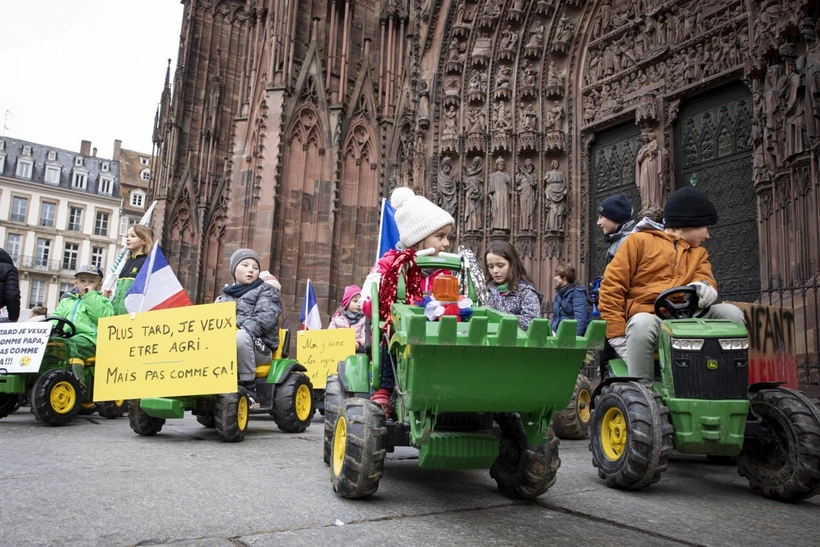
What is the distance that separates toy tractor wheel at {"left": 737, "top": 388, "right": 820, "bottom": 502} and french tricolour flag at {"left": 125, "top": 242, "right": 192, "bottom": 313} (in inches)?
176

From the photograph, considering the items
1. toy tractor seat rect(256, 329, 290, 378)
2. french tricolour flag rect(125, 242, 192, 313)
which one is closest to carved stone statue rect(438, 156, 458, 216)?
toy tractor seat rect(256, 329, 290, 378)

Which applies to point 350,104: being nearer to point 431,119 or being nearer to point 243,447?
point 431,119

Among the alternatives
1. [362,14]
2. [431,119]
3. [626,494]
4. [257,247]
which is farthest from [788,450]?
[362,14]

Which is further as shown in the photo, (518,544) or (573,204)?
(573,204)

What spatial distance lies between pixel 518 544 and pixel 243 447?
3.00m

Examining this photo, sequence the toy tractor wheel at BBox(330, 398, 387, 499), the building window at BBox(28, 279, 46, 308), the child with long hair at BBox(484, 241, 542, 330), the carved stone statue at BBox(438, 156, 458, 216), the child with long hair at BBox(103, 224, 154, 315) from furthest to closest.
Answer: the building window at BBox(28, 279, 46, 308)
the carved stone statue at BBox(438, 156, 458, 216)
the child with long hair at BBox(103, 224, 154, 315)
the child with long hair at BBox(484, 241, 542, 330)
the toy tractor wheel at BBox(330, 398, 387, 499)

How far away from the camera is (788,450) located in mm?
3180

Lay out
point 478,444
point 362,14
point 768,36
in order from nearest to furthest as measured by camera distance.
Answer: point 478,444 → point 768,36 → point 362,14

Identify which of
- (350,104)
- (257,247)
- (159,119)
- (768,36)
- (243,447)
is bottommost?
(243,447)

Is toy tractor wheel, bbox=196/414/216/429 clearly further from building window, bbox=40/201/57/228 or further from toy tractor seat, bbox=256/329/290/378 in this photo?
building window, bbox=40/201/57/228

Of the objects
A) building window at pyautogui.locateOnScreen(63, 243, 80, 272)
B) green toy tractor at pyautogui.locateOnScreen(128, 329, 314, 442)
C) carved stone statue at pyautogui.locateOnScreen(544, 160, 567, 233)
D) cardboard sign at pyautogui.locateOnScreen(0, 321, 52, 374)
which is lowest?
green toy tractor at pyautogui.locateOnScreen(128, 329, 314, 442)

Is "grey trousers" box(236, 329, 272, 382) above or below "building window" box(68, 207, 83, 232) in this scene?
below

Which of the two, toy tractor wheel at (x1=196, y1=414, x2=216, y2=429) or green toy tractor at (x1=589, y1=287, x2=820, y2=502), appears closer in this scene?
green toy tractor at (x1=589, y1=287, x2=820, y2=502)

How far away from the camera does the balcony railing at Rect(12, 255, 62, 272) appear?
171 feet
